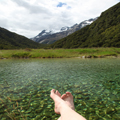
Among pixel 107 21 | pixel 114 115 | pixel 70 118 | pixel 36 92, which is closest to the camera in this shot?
pixel 70 118

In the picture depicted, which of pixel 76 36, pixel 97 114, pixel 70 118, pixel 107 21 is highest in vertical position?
pixel 107 21

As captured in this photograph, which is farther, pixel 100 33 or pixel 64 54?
pixel 100 33

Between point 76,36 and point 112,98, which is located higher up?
point 76,36

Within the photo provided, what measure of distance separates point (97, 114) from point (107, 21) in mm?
136456

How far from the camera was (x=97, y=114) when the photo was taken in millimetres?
4336

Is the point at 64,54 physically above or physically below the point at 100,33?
below

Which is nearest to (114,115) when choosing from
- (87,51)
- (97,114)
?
(97,114)

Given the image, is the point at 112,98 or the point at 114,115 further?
the point at 112,98

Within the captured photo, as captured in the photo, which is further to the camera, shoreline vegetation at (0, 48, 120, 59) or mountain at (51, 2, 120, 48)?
mountain at (51, 2, 120, 48)

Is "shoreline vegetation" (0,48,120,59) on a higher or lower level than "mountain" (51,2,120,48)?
lower

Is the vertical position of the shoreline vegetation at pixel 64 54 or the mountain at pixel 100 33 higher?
the mountain at pixel 100 33

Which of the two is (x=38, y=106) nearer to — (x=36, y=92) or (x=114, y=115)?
(x=36, y=92)

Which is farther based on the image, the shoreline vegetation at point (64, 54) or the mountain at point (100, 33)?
the mountain at point (100, 33)

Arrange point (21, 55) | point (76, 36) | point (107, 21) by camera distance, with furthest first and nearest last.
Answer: point (76, 36) → point (107, 21) → point (21, 55)
